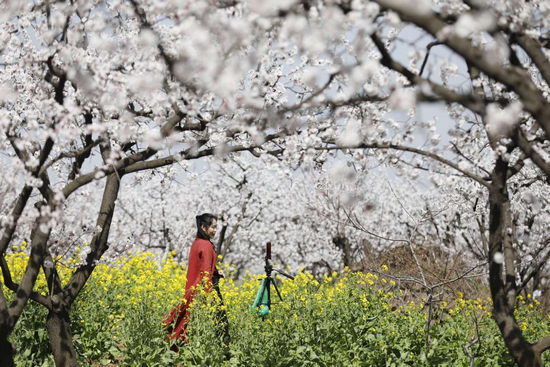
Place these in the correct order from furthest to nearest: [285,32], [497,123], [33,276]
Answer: [33,276] < [285,32] < [497,123]

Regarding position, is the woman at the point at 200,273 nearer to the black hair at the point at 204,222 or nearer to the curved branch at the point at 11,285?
the black hair at the point at 204,222

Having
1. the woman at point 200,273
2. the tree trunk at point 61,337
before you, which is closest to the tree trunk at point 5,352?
the tree trunk at point 61,337

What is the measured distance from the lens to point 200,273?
666cm

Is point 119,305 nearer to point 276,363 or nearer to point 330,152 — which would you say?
point 276,363

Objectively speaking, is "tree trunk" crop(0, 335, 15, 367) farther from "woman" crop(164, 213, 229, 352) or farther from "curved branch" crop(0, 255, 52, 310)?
"woman" crop(164, 213, 229, 352)

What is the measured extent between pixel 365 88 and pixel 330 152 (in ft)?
5.81

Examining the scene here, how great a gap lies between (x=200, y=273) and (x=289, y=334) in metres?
1.43

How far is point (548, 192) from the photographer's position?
9.72 metres

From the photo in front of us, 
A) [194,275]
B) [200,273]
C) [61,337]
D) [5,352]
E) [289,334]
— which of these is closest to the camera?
[5,352]

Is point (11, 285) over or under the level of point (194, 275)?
under

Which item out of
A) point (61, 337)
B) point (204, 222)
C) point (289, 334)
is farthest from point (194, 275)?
point (61, 337)

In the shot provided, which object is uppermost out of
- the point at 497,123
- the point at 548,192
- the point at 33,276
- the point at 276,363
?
the point at 548,192

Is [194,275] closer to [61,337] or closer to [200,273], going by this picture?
[200,273]

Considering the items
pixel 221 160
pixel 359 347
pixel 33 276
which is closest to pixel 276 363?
pixel 359 347
